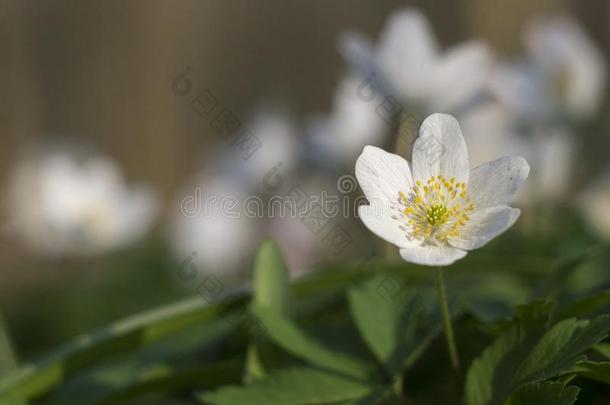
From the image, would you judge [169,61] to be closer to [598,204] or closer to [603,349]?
[598,204]

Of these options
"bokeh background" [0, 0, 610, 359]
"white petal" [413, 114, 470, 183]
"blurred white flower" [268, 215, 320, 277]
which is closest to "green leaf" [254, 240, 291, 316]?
"white petal" [413, 114, 470, 183]

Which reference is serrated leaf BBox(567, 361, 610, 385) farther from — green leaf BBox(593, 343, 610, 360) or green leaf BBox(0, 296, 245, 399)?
green leaf BBox(0, 296, 245, 399)

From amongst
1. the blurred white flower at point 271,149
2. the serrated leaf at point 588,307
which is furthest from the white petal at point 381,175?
the blurred white flower at point 271,149

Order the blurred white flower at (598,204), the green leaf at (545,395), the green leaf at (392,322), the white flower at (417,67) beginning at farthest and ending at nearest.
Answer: the blurred white flower at (598,204) → the white flower at (417,67) → the green leaf at (392,322) → the green leaf at (545,395)

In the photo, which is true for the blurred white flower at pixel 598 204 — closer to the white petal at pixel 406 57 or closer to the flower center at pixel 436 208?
the white petal at pixel 406 57

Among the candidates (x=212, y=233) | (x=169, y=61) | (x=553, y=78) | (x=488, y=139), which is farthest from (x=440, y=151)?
(x=169, y=61)

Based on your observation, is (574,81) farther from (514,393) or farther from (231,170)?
Result: (514,393)

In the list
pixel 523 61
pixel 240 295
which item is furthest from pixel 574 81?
Answer: pixel 240 295
